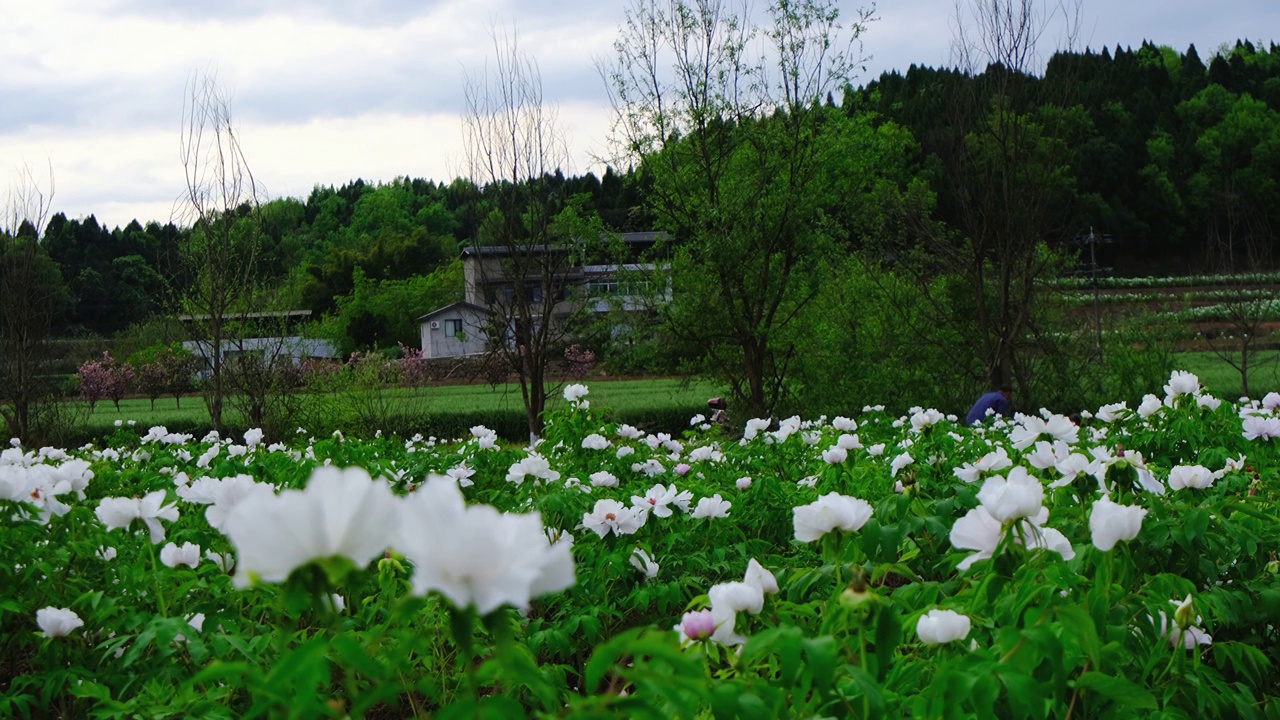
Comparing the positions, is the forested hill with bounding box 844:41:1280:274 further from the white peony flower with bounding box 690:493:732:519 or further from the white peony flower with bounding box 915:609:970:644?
the white peony flower with bounding box 915:609:970:644

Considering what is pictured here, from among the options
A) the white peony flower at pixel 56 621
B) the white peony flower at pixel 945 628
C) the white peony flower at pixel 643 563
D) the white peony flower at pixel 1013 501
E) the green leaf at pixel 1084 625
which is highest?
the white peony flower at pixel 1013 501

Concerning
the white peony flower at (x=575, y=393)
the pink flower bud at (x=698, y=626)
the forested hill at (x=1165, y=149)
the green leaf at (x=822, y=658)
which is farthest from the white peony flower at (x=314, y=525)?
the forested hill at (x=1165, y=149)

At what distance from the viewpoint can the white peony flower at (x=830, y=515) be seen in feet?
5.11

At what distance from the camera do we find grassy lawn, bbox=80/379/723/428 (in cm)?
1758

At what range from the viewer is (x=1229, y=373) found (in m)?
24.7

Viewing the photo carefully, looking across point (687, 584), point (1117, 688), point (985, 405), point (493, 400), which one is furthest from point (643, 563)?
point (493, 400)

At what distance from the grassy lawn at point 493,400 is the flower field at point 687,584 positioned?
8.47 m

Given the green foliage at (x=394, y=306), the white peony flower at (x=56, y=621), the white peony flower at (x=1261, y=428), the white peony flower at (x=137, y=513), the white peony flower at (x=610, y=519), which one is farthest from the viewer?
the green foliage at (x=394, y=306)

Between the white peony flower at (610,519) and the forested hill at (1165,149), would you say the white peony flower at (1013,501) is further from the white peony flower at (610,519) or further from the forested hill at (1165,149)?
the forested hill at (1165,149)

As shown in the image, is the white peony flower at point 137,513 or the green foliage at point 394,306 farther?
the green foliage at point 394,306

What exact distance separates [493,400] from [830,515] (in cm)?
2376

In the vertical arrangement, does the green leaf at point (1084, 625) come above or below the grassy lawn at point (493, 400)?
above

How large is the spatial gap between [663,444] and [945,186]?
39173 millimetres

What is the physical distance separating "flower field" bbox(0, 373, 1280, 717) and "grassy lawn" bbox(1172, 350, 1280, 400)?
42.1 ft
